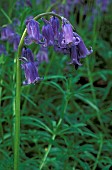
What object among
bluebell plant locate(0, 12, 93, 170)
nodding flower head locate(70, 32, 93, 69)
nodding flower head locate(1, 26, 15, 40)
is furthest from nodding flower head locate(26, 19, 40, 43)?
nodding flower head locate(1, 26, 15, 40)

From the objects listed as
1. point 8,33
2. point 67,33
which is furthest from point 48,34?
point 8,33

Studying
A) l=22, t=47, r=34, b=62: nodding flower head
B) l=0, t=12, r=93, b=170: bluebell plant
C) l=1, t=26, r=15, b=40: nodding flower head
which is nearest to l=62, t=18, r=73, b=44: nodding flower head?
l=0, t=12, r=93, b=170: bluebell plant

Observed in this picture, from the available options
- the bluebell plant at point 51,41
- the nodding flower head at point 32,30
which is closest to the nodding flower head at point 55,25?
the bluebell plant at point 51,41

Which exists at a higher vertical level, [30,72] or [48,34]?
[48,34]

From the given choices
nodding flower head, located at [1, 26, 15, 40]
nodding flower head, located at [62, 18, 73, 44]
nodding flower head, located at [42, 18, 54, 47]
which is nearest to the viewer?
nodding flower head, located at [62, 18, 73, 44]

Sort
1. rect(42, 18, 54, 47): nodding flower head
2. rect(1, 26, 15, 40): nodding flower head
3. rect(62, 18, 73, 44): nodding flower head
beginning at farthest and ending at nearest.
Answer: rect(1, 26, 15, 40): nodding flower head
rect(42, 18, 54, 47): nodding flower head
rect(62, 18, 73, 44): nodding flower head

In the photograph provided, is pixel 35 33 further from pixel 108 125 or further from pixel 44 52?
pixel 108 125

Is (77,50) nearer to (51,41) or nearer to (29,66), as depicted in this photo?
(51,41)

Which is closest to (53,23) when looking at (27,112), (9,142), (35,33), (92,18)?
(35,33)

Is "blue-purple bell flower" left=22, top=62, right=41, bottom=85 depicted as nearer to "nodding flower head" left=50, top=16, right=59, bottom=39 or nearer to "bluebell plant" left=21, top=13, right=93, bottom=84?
"bluebell plant" left=21, top=13, right=93, bottom=84

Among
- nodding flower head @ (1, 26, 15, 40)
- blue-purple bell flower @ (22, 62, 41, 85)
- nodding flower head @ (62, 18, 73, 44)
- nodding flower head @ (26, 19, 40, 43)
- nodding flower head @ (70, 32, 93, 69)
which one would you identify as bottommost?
blue-purple bell flower @ (22, 62, 41, 85)

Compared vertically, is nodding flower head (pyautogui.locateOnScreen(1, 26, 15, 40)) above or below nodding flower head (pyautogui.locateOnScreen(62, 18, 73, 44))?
above

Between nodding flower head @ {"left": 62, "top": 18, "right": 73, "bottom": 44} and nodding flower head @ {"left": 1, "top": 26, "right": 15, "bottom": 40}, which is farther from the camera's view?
nodding flower head @ {"left": 1, "top": 26, "right": 15, "bottom": 40}
